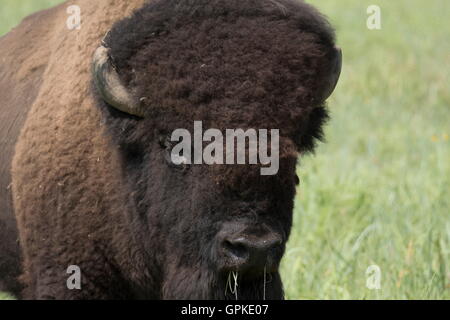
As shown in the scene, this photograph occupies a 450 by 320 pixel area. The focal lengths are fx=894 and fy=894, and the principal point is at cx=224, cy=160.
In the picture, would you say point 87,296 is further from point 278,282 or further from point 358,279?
point 358,279

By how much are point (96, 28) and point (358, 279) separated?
256cm

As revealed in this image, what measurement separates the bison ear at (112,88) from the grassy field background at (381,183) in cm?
132

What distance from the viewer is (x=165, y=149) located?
13.5 ft

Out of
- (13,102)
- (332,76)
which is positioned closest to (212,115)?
(332,76)

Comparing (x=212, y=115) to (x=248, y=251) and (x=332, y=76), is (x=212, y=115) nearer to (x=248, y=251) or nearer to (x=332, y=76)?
(x=248, y=251)

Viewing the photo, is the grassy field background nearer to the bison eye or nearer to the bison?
the bison

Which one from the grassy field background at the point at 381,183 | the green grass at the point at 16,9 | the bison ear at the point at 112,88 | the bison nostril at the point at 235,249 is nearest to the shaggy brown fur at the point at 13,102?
the bison ear at the point at 112,88

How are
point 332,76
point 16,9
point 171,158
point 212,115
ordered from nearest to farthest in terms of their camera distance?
point 212,115 < point 171,158 < point 332,76 < point 16,9

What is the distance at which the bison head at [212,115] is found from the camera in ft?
12.5

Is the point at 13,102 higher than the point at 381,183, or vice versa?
the point at 13,102

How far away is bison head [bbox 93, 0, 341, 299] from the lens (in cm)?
380

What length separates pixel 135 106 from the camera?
13.5 feet

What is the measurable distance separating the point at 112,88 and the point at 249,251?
104cm

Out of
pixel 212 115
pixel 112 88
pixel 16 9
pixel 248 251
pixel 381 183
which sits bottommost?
pixel 381 183
